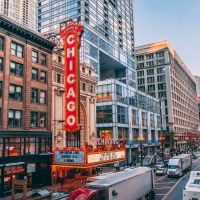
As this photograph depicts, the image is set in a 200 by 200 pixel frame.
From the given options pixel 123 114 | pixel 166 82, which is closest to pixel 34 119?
pixel 123 114

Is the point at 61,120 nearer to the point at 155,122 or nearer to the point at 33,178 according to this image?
the point at 33,178

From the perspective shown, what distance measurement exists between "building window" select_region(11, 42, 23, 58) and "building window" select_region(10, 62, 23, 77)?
1519 mm

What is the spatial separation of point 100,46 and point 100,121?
1327 inches

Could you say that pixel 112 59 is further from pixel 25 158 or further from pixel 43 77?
pixel 25 158

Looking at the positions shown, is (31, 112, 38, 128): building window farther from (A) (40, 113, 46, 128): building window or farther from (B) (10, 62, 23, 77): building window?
(B) (10, 62, 23, 77): building window

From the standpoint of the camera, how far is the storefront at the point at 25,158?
36.4 meters

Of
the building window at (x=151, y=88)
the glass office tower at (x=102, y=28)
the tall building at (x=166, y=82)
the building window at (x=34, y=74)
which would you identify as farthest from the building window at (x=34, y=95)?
the building window at (x=151, y=88)

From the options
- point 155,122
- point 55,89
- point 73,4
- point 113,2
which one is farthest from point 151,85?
point 55,89

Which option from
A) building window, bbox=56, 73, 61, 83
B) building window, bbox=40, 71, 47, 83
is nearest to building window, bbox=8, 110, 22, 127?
building window, bbox=40, 71, 47, 83

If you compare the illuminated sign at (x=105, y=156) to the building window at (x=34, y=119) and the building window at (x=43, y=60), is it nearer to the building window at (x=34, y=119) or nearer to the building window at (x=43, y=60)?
the building window at (x=34, y=119)

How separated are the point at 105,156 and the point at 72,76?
1103cm

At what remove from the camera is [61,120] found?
44.6 m

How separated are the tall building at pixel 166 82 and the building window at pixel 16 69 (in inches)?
3676

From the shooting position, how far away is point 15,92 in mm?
39219
